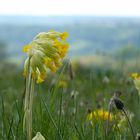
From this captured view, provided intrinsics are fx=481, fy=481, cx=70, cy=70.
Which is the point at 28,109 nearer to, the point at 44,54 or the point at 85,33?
the point at 44,54

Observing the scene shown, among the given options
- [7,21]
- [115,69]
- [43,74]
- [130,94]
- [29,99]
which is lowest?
[7,21]

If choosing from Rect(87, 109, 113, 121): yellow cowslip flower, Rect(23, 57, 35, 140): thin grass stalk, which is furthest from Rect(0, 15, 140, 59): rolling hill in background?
Rect(23, 57, 35, 140): thin grass stalk

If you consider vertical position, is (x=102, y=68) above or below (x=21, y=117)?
below

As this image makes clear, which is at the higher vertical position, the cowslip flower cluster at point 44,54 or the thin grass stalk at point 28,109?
the cowslip flower cluster at point 44,54

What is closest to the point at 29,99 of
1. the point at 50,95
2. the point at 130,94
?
the point at 50,95

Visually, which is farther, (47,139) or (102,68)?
(102,68)

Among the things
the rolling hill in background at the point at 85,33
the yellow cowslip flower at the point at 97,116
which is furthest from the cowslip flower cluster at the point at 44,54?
the rolling hill in background at the point at 85,33

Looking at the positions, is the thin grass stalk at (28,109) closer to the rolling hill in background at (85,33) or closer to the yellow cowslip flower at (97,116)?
the yellow cowslip flower at (97,116)

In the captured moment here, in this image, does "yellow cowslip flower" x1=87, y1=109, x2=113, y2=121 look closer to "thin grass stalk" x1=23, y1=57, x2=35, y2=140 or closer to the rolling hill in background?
"thin grass stalk" x1=23, y1=57, x2=35, y2=140

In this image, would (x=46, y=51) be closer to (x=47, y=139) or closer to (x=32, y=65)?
(x=32, y=65)
